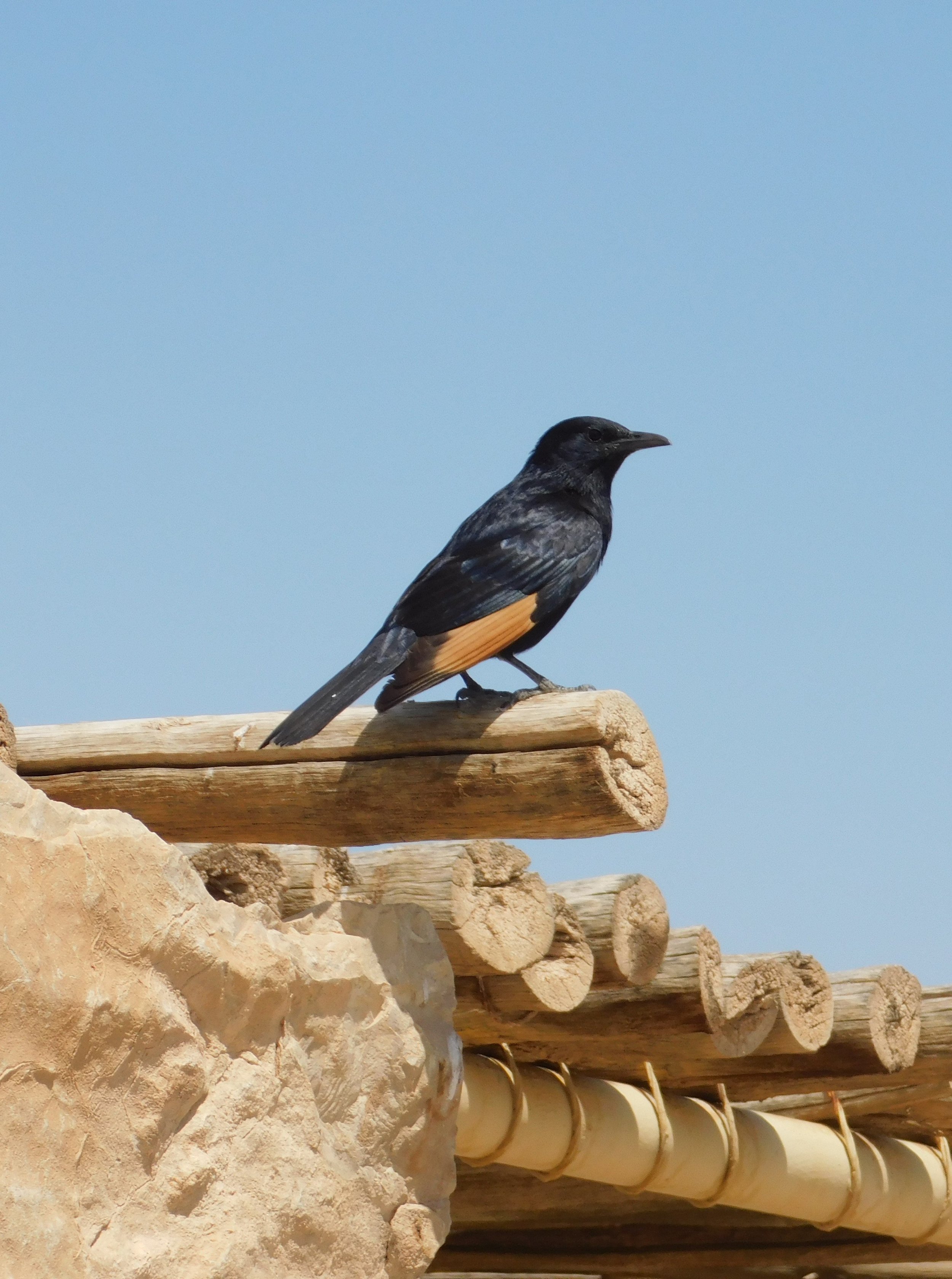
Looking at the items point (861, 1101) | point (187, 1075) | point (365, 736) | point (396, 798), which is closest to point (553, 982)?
point (396, 798)

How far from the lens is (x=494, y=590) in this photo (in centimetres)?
373

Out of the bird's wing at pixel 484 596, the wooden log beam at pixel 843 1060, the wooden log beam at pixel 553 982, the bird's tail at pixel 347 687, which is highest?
the bird's wing at pixel 484 596

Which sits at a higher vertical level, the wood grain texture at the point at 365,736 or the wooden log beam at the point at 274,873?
the wood grain texture at the point at 365,736

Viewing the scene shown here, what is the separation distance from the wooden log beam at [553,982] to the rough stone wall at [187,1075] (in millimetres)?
533

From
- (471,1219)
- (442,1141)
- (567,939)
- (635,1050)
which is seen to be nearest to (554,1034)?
(635,1050)

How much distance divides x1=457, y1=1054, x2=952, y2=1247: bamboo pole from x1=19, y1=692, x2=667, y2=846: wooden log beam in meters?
0.97

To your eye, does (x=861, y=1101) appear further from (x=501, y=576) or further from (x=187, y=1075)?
(x=187, y=1075)

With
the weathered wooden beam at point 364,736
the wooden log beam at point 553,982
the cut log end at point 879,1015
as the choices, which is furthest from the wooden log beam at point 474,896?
the cut log end at point 879,1015

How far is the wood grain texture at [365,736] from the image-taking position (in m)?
3.28

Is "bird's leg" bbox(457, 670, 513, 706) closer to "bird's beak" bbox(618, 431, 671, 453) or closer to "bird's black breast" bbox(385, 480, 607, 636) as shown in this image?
"bird's black breast" bbox(385, 480, 607, 636)

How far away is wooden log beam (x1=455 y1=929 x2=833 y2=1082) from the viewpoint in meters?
4.27

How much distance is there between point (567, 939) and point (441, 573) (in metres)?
0.92

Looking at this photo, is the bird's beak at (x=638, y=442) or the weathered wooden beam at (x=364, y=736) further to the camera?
the bird's beak at (x=638, y=442)

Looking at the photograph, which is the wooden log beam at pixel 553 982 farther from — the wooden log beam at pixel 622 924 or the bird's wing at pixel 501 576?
the bird's wing at pixel 501 576
